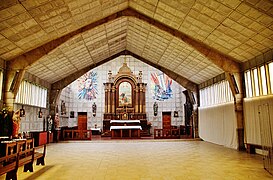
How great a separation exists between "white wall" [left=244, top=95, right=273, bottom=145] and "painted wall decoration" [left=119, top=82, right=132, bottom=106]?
11.8 m

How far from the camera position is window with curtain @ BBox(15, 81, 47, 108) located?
11.6m

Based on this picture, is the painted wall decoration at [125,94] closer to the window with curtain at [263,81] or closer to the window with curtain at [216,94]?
the window with curtain at [216,94]

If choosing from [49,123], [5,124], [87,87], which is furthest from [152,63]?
[5,124]

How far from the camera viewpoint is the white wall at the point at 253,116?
908 cm

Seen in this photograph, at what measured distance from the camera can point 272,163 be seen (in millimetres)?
7305

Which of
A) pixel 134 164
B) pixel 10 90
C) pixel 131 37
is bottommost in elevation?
pixel 134 164

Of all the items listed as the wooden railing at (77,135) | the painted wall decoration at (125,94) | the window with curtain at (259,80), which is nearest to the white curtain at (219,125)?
the window with curtain at (259,80)

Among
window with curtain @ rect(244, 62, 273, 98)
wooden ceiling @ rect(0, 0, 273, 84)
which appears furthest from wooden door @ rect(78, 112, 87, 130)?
window with curtain @ rect(244, 62, 273, 98)

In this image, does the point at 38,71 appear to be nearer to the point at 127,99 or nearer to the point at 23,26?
the point at 23,26

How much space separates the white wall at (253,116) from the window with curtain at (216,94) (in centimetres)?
182

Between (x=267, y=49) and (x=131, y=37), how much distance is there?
8072mm

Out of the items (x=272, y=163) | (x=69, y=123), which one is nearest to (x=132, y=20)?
(x=272, y=163)

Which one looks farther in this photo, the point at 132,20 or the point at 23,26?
the point at 132,20

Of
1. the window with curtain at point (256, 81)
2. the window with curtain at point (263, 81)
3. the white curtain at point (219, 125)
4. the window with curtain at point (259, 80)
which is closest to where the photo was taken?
the window with curtain at point (259, 80)
